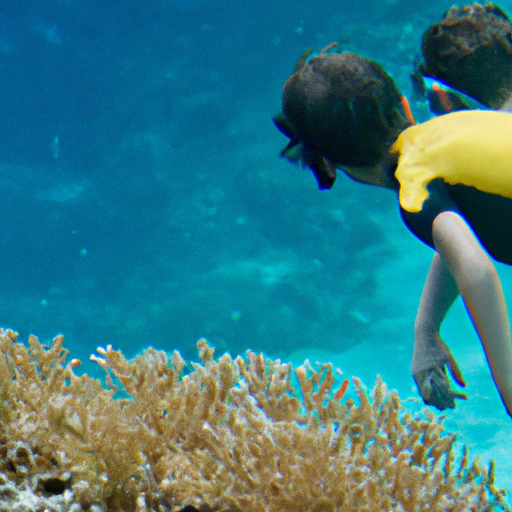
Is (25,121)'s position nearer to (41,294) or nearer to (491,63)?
(41,294)

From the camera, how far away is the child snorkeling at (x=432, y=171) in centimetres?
126

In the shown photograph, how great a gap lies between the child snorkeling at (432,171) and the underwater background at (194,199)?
51.2 ft

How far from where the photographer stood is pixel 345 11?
17.6m

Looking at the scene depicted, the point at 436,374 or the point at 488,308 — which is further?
the point at 436,374

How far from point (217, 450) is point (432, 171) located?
1.27m

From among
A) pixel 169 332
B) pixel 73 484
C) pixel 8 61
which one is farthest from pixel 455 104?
pixel 169 332

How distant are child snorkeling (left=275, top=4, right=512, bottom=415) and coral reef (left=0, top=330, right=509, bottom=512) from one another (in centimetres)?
40

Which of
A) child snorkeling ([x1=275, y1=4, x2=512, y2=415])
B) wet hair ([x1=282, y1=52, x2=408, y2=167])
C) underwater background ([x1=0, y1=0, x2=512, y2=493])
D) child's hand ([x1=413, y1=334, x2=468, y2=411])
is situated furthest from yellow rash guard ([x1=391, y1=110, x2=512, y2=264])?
underwater background ([x1=0, y1=0, x2=512, y2=493])

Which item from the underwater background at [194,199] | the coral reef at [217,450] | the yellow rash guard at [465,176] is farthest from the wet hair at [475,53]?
the underwater background at [194,199]

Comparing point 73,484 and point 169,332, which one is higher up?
point 169,332

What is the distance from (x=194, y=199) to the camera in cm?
2316

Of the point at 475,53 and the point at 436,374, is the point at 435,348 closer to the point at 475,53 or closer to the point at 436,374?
the point at 436,374

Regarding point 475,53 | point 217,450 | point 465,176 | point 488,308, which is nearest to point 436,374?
point 488,308

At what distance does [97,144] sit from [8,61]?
15.4 ft
